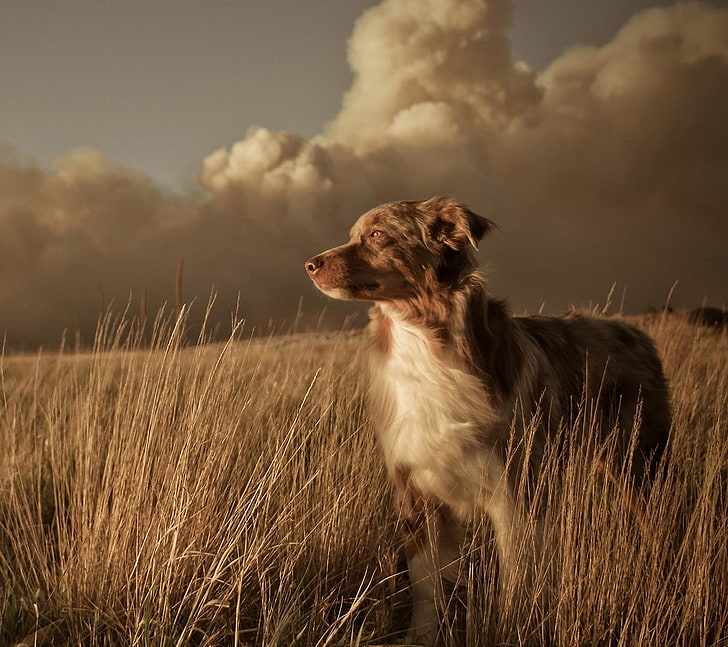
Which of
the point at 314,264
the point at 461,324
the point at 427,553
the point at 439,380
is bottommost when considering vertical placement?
the point at 427,553

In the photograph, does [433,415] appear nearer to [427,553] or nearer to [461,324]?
[461,324]

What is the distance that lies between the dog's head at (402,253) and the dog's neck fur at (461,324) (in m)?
0.03

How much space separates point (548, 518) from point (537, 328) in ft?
3.94

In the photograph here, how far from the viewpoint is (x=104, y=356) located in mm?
3939

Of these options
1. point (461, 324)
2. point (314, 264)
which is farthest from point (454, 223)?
point (314, 264)

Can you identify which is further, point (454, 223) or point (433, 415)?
point (454, 223)

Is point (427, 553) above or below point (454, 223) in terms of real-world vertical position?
below

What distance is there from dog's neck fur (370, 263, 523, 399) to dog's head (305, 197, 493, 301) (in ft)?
0.11

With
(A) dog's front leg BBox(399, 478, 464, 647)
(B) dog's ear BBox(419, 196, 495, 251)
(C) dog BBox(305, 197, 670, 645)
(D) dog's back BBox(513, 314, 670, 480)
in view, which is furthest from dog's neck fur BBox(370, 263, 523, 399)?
(A) dog's front leg BBox(399, 478, 464, 647)

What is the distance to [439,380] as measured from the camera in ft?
9.60

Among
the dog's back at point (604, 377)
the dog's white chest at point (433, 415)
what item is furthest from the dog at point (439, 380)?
the dog's back at point (604, 377)

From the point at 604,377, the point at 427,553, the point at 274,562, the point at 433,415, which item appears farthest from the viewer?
the point at 604,377

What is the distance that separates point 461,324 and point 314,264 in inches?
29.6

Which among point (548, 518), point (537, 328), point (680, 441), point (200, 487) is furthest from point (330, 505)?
point (680, 441)
